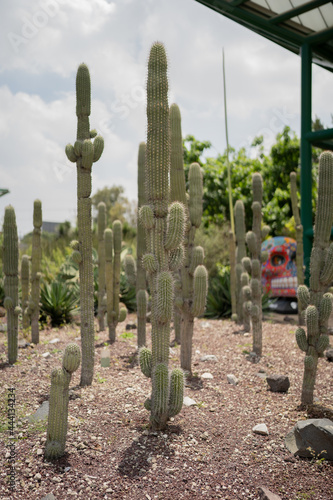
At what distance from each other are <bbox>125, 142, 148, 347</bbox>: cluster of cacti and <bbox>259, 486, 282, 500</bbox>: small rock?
11.0 feet

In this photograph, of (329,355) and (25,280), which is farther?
(25,280)

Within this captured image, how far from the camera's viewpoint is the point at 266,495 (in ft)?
8.48

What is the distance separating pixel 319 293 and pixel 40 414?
287 cm

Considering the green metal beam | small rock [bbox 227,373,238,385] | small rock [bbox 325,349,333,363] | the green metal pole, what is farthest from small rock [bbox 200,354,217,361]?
the green metal beam

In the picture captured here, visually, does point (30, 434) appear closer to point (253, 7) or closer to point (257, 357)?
point (257, 357)

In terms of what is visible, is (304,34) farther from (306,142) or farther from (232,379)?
(232,379)

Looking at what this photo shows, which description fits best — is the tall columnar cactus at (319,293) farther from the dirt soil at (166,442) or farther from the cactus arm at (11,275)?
the cactus arm at (11,275)

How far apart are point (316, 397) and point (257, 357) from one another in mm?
1362

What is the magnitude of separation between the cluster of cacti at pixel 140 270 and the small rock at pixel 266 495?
3.37 metres

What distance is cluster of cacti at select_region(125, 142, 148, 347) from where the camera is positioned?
233 inches

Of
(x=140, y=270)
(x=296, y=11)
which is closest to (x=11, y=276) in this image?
(x=140, y=270)

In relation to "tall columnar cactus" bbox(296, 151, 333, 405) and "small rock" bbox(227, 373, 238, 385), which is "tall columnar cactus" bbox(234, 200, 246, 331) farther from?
"tall columnar cactus" bbox(296, 151, 333, 405)

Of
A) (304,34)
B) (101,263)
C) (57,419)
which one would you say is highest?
(304,34)

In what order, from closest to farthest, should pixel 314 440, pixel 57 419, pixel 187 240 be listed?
pixel 57 419, pixel 314 440, pixel 187 240
